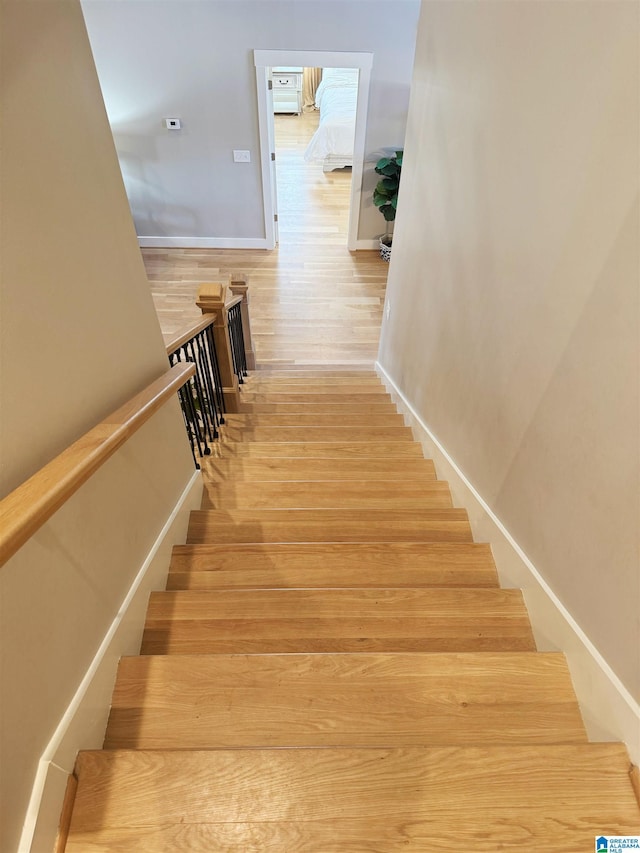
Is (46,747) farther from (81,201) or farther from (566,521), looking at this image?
(566,521)

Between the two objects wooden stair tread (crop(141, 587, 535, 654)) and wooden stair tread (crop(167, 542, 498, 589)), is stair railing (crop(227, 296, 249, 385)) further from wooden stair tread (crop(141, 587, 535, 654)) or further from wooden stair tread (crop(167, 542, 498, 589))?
wooden stair tread (crop(141, 587, 535, 654))

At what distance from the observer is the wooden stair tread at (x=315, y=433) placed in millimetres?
2688

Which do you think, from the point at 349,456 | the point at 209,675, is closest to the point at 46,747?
the point at 209,675

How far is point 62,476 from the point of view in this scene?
849 millimetres

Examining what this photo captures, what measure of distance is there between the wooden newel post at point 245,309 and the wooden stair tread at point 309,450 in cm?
151

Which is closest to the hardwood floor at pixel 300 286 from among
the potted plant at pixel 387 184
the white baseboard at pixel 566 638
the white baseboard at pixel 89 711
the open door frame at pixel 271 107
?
the open door frame at pixel 271 107

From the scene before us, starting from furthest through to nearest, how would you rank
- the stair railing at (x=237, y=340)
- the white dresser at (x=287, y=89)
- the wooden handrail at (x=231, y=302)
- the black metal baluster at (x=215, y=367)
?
the white dresser at (x=287, y=89)
the stair railing at (x=237, y=340)
the wooden handrail at (x=231, y=302)
the black metal baluster at (x=215, y=367)

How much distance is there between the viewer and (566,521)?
47.5 inches

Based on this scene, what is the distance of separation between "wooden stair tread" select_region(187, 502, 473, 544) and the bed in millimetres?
7600

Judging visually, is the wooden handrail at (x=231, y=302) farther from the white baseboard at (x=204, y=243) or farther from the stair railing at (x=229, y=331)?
the white baseboard at (x=204, y=243)

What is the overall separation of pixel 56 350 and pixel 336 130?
814cm

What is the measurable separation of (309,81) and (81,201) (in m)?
12.4

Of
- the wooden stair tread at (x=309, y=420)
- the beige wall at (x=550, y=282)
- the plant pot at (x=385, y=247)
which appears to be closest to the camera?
the beige wall at (x=550, y=282)

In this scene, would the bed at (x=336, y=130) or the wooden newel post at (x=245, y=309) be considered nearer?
the wooden newel post at (x=245, y=309)
